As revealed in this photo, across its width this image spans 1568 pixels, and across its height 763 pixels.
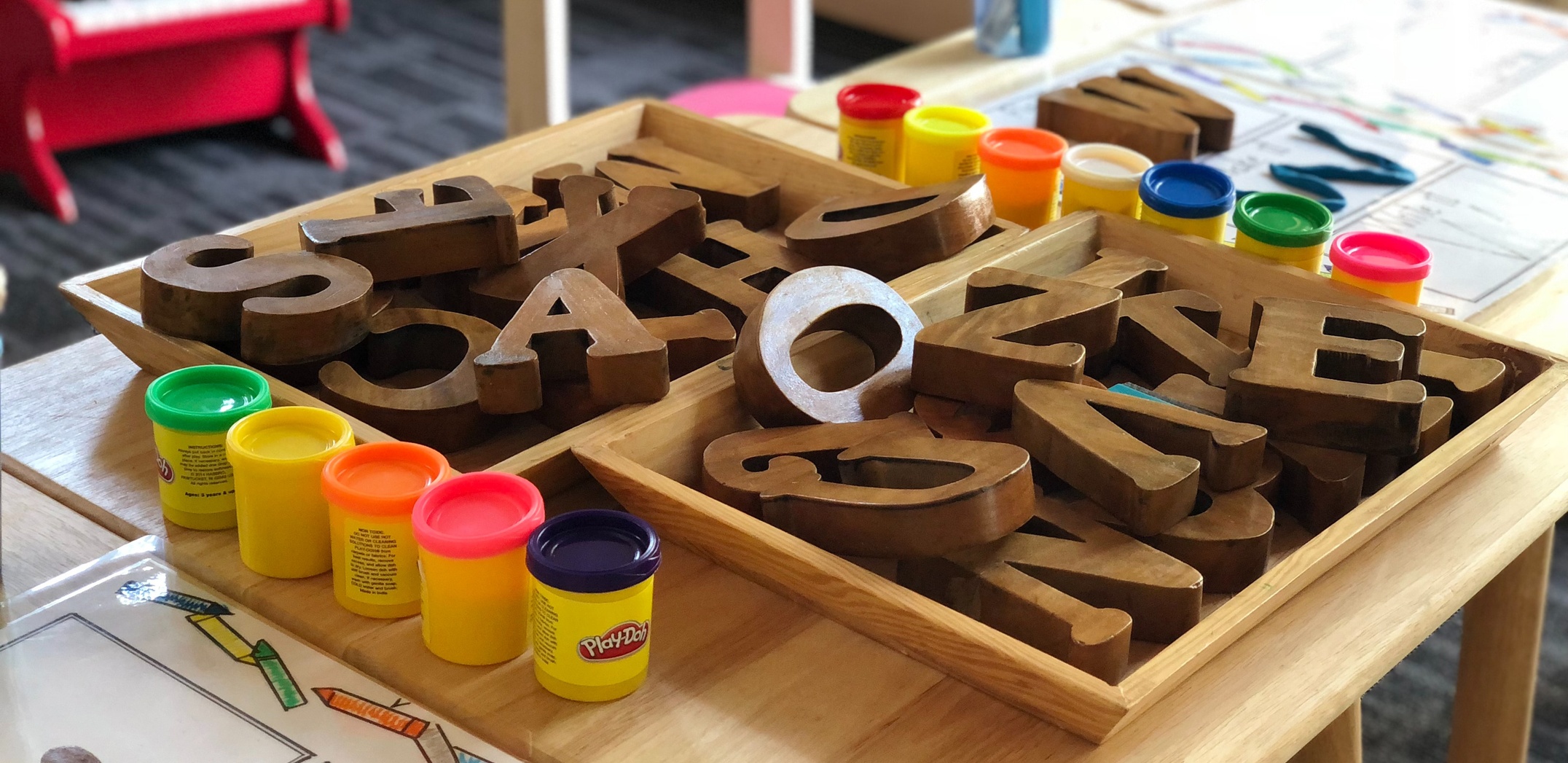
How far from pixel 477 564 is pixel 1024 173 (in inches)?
31.6

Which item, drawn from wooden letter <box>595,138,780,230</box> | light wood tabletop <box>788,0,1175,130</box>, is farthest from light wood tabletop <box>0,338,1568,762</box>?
light wood tabletop <box>788,0,1175,130</box>

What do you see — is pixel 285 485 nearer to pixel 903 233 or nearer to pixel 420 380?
pixel 420 380

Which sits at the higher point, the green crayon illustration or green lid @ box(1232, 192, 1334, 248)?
green lid @ box(1232, 192, 1334, 248)

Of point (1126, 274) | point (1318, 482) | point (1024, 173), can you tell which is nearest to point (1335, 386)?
point (1318, 482)

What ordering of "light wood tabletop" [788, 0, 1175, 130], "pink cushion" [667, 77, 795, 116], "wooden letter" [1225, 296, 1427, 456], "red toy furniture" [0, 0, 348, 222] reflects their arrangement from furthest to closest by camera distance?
1. "red toy furniture" [0, 0, 348, 222]
2. "pink cushion" [667, 77, 795, 116]
3. "light wood tabletop" [788, 0, 1175, 130]
4. "wooden letter" [1225, 296, 1427, 456]

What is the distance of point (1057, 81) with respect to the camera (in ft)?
6.43

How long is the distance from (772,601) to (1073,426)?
0.24 metres

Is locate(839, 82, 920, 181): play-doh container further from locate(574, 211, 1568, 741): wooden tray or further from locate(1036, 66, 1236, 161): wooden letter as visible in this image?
locate(574, 211, 1568, 741): wooden tray

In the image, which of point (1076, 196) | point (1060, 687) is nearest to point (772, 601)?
point (1060, 687)

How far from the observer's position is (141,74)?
339 centimetres

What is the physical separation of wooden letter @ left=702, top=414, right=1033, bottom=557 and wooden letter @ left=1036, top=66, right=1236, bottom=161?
74 cm

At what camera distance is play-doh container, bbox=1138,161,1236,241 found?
1362mm

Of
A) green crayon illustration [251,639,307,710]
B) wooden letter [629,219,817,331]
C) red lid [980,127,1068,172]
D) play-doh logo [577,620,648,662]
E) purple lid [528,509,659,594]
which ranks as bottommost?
green crayon illustration [251,639,307,710]

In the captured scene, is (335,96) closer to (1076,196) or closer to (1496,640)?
(1076,196)
